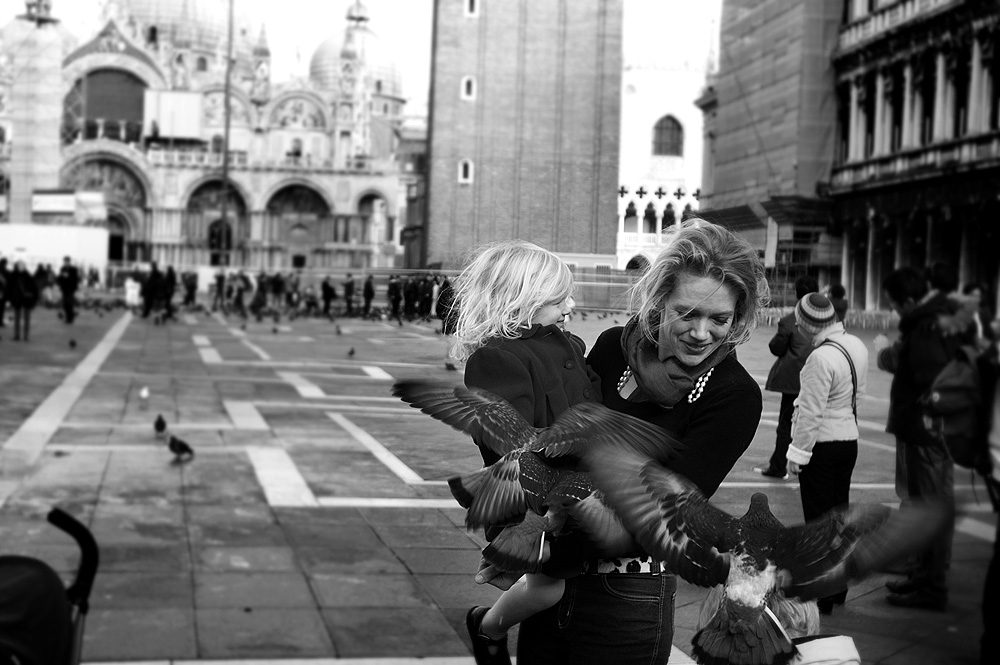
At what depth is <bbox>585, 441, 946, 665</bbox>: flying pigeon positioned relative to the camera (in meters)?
1.61

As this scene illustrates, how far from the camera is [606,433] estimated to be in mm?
1653

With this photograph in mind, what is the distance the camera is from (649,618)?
86.6 inches

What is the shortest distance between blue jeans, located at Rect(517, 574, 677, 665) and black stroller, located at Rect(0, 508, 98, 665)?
3.41 feet

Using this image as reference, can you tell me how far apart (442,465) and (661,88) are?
8.47 ft

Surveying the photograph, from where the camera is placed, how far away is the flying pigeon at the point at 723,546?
1.61 metres

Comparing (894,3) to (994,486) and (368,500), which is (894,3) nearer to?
(994,486)

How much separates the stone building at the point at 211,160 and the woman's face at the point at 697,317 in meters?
64.4

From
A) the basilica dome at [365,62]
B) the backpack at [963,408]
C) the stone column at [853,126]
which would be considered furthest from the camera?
the basilica dome at [365,62]

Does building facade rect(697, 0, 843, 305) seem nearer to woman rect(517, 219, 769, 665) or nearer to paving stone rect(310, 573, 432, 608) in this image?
woman rect(517, 219, 769, 665)

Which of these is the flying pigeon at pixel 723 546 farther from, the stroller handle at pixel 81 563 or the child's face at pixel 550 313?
the stroller handle at pixel 81 563

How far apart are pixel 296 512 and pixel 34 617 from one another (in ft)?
16.2

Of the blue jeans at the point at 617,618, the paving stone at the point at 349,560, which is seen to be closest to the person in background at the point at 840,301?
the blue jeans at the point at 617,618

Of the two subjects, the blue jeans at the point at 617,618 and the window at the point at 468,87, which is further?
the window at the point at 468,87

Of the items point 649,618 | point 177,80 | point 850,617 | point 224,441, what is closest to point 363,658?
point 649,618
